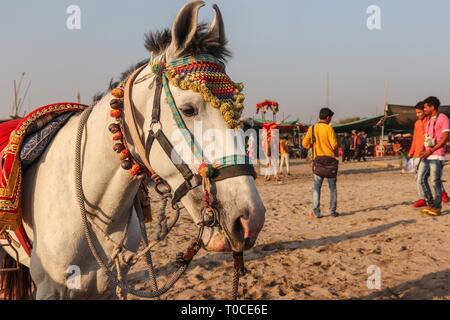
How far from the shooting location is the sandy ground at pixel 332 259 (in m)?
4.37

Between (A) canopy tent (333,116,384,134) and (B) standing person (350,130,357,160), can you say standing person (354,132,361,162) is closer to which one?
(B) standing person (350,130,357,160)

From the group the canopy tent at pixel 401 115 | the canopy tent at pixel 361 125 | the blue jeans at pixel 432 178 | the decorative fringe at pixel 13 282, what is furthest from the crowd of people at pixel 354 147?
the decorative fringe at pixel 13 282

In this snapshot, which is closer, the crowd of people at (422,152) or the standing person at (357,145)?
the crowd of people at (422,152)

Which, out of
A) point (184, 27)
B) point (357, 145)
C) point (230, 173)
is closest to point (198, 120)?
A: point (230, 173)

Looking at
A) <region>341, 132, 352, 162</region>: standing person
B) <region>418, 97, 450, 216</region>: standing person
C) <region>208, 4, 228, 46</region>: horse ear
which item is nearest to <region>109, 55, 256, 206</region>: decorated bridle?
<region>208, 4, 228, 46</region>: horse ear

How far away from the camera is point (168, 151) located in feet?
6.30

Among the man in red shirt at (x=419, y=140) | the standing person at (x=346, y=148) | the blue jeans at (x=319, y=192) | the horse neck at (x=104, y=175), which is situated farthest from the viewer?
the standing person at (x=346, y=148)

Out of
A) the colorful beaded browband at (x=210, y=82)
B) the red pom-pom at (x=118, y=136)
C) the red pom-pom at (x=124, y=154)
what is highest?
the colorful beaded browband at (x=210, y=82)

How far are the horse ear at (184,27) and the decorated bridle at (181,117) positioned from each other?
0.07 meters

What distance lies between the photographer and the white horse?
→ 77.8 inches

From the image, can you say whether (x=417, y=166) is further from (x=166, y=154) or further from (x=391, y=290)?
(x=166, y=154)

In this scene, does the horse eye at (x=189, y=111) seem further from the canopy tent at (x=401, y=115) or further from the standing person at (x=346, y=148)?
the canopy tent at (x=401, y=115)

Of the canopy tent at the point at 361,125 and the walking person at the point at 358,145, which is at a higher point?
the canopy tent at the point at 361,125
